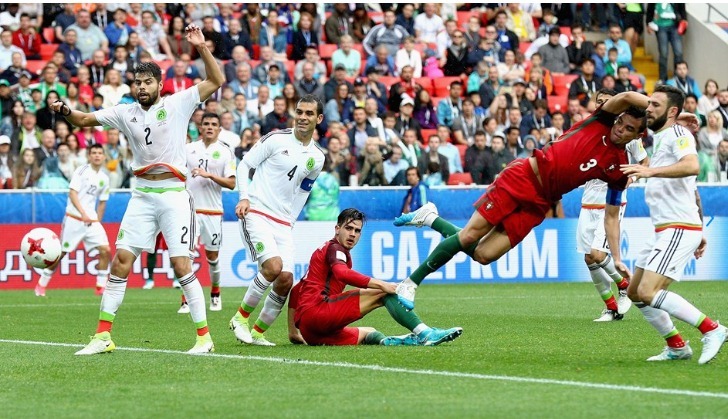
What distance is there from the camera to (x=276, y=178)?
41.4 feet

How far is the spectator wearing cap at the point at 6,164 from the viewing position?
2255 cm

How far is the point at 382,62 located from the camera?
92.8 feet

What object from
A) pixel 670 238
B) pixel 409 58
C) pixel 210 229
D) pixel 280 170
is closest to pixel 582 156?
pixel 670 238

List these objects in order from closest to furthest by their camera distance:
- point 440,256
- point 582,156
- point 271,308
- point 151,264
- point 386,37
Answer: point 582,156 < point 440,256 < point 271,308 < point 151,264 < point 386,37

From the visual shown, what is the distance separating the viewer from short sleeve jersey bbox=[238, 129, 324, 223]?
1262 centimetres

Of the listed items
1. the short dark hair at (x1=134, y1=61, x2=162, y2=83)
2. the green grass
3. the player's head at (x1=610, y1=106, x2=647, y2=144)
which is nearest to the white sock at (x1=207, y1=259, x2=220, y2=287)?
the green grass

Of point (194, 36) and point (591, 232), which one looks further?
point (591, 232)

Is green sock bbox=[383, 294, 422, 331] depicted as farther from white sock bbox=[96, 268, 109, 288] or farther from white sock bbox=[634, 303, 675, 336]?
white sock bbox=[96, 268, 109, 288]

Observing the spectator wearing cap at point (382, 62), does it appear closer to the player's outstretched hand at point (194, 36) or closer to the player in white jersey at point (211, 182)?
the player in white jersey at point (211, 182)

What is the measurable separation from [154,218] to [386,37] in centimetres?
1797

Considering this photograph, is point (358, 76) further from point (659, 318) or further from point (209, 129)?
point (659, 318)

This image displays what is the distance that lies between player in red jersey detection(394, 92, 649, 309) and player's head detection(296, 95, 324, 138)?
2232mm

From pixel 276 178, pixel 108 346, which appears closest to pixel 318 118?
pixel 276 178

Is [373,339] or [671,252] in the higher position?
[671,252]
